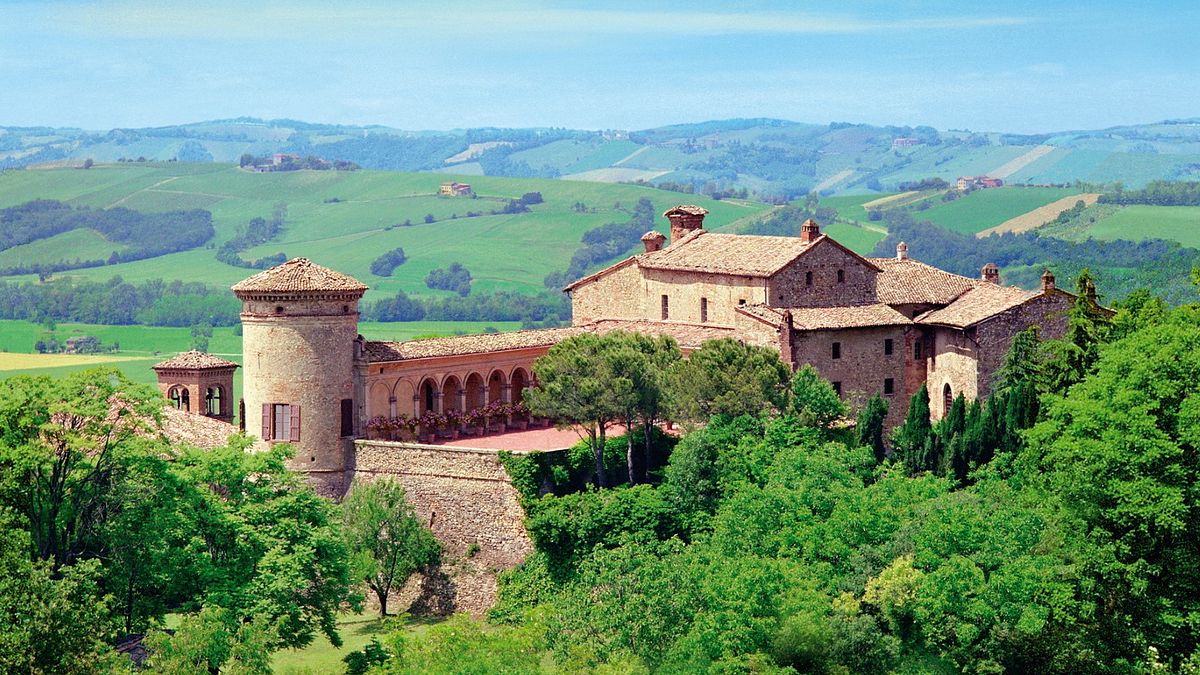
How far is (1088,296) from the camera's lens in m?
50.4

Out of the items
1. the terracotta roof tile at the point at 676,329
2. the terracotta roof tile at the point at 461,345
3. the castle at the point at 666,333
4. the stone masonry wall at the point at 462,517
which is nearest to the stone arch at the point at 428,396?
the castle at the point at 666,333

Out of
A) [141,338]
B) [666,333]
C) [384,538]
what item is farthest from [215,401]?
[141,338]

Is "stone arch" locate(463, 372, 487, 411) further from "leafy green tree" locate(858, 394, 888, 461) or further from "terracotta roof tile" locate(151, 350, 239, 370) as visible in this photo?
"leafy green tree" locate(858, 394, 888, 461)

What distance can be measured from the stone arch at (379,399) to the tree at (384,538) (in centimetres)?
239

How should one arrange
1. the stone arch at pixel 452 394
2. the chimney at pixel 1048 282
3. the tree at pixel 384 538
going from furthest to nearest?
the chimney at pixel 1048 282 < the stone arch at pixel 452 394 < the tree at pixel 384 538

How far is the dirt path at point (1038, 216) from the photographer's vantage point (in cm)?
17462

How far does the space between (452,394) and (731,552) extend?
13349mm

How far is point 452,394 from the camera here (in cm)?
5619

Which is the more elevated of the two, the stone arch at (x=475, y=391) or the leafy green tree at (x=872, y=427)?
the stone arch at (x=475, y=391)

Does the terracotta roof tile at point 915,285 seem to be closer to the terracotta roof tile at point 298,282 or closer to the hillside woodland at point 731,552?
the hillside woodland at point 731,552

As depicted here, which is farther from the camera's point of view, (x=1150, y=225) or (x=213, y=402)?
(x=1150, y=225)

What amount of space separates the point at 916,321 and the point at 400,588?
56.0 feet

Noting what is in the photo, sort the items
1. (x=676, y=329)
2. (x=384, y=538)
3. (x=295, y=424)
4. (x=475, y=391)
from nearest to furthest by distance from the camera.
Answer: (x=384, y=538)
(x=295, y=424)
(x=475, y=391)
(x=676, y=329)

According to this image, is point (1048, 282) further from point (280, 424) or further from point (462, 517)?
point (280, 424)
